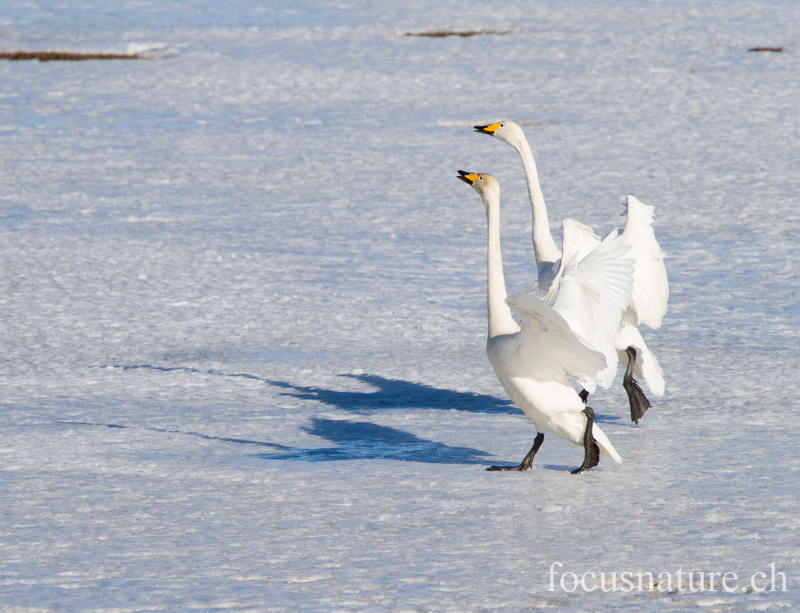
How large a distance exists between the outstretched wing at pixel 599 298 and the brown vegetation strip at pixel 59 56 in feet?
42.1

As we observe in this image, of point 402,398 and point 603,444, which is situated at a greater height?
point 603,444

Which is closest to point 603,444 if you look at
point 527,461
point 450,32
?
point 527,461

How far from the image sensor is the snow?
3502mm

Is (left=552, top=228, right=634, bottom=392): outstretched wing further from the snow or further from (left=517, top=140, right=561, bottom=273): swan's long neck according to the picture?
(left=517, top=140, right=561, bottom=273): swan's long neck

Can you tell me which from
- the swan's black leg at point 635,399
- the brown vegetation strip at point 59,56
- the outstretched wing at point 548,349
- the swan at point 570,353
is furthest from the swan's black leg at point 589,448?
the brown vegetation strip at point 59,56

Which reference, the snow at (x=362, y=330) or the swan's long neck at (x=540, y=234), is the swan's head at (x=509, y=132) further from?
the snow at (x=362, y=330)

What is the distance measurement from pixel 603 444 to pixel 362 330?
2.48 meters

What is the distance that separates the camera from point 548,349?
13.8 ft

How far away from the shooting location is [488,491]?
13.5ft

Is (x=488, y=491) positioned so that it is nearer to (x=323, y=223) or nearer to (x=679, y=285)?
(x=679, y=285)

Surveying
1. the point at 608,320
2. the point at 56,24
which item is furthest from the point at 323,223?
the point at 56,24

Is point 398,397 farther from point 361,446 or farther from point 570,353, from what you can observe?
point 570,353

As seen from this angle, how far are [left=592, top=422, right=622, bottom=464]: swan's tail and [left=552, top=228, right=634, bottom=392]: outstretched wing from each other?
197 millimetres

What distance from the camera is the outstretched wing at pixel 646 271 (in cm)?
530
